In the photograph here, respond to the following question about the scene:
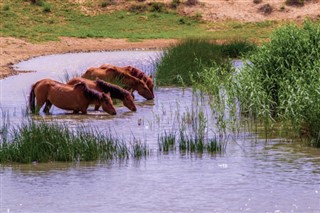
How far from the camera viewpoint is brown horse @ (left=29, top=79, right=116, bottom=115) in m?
16.2

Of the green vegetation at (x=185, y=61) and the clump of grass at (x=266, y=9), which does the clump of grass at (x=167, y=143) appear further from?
the clump of grass at (x=266, y=9)

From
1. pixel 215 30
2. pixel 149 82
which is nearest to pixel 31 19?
pixel 215 30

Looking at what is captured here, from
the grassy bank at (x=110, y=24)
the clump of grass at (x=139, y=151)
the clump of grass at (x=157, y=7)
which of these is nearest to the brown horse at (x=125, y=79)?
the clump of grass at (x=139, y=151)

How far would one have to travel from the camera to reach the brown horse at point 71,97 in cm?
1622

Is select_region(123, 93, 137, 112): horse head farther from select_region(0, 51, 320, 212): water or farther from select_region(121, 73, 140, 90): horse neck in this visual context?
select_region(0, 51, 320, 212): water

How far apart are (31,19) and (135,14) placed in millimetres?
6424

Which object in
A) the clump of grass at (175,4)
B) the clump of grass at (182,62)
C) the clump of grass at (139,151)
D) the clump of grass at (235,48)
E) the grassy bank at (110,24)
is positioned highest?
the clump of grass at (175,4)

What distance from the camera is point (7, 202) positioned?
32.5 ft

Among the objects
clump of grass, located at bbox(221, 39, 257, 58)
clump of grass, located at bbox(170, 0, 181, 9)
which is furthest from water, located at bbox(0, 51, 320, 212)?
clump of grass, located at bbox(170, 0, 181, 9)

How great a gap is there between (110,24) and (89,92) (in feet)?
94.5

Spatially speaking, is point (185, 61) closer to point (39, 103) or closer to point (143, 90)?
point (143, 90)

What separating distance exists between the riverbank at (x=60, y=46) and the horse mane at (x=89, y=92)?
10.9 meters

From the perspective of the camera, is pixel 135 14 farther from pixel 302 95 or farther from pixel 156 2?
pixel 302 95

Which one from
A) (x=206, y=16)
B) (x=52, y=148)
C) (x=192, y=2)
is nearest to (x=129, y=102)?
(x=52, y=148)
